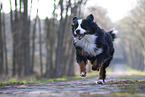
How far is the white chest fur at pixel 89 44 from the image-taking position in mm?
7234

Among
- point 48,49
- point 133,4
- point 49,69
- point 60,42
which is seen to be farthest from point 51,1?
point 133,4

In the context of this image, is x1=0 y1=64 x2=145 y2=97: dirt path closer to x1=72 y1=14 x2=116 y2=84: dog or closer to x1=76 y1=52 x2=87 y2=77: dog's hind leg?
x1=76 y1=52 x2=87 y2=77: dog's hind leg

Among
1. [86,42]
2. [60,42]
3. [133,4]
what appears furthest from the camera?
[133,4]

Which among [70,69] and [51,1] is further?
[70,69]

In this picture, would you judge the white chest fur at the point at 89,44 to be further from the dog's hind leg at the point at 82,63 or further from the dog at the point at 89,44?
the dog's hind leg at the point at 82,63

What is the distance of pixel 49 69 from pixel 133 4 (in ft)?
63.6

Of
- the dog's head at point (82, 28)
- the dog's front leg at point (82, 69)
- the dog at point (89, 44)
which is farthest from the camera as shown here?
the dog's front leg at point (82, 69)

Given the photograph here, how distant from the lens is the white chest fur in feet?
23.7

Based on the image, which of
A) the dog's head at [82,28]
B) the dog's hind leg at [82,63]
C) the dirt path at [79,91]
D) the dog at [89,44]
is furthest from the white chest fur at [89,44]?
the dirt path at [79,91]

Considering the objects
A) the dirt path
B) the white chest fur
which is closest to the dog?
the white chest fur

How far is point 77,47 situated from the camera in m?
7.39

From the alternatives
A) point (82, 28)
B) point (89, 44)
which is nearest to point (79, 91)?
point (89, 44)

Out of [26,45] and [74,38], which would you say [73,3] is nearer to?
[26,45]

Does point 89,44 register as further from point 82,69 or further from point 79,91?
point 79,91
